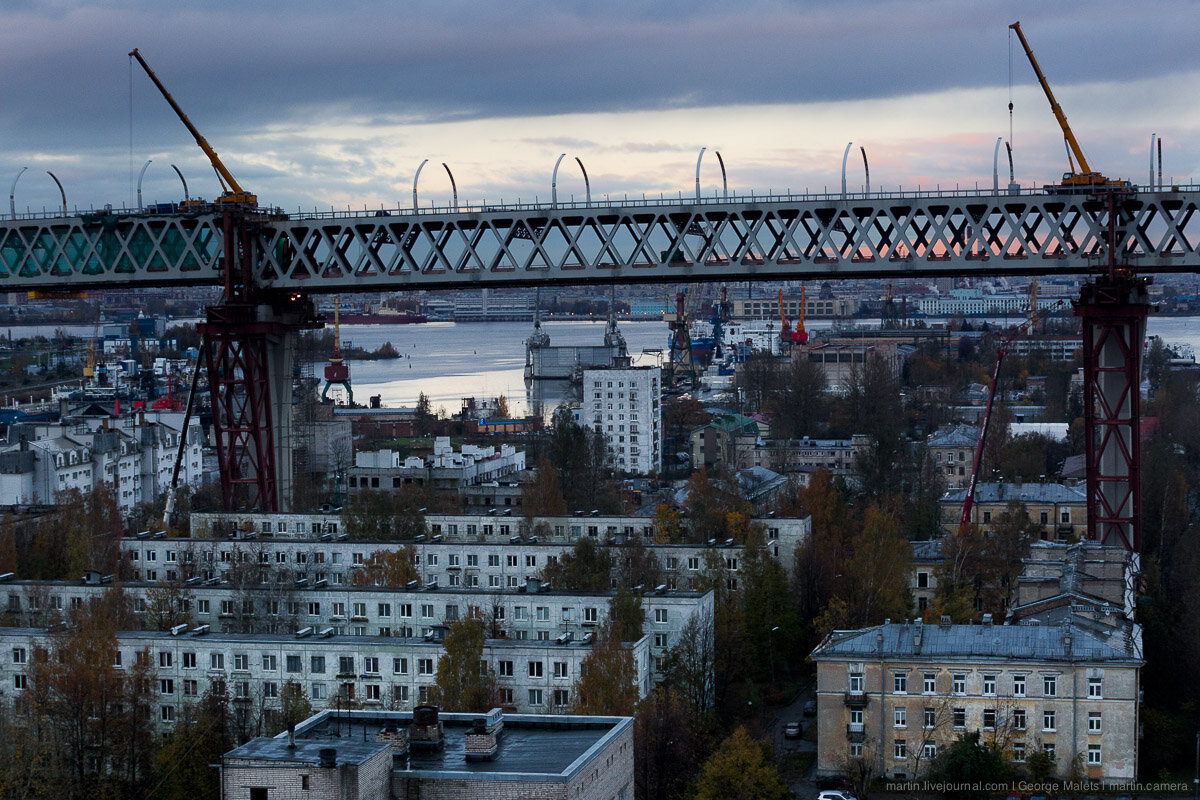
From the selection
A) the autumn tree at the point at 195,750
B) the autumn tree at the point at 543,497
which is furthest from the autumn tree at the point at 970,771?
the autumn tree at the point at 543,497

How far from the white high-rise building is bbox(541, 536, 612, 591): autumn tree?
26.0 meters

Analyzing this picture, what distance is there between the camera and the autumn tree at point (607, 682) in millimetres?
22266

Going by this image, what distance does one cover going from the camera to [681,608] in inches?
1056

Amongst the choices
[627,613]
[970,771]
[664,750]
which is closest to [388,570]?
[627,613]

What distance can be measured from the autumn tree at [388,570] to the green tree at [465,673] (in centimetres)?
667

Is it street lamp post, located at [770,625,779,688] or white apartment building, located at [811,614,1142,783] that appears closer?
white apartment building, located at [811,614,1142,783]

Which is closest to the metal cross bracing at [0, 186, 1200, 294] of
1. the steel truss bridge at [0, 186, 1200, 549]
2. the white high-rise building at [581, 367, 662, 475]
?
the steel truss bridge at [0, 186, 1200, 549]

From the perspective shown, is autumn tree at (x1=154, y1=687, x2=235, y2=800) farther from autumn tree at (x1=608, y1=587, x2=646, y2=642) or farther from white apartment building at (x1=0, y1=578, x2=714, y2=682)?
autumn tree at (x1=608, y1=587, x2=646, y2=642)

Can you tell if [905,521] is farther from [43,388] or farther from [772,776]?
[43,388]

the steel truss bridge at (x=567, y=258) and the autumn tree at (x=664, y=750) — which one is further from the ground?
the steel truss bridge at (x=567, y=258)

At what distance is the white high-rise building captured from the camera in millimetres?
57656

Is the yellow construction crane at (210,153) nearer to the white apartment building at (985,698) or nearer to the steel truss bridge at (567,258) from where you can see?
the steel truss bridge at (567,258)

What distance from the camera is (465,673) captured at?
→ 23203 mm

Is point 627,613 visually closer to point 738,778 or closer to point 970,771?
point 738,778
